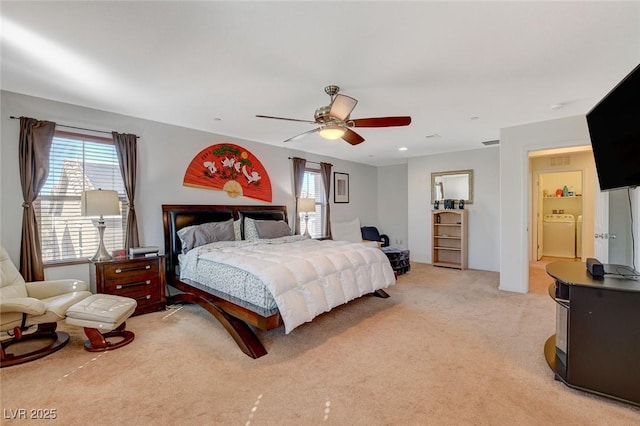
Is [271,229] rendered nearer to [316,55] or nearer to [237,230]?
[237,230]

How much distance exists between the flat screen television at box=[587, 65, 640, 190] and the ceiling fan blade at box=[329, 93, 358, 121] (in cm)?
183

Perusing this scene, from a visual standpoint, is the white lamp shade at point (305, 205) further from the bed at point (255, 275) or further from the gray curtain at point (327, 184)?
the bed at point (255, 275)

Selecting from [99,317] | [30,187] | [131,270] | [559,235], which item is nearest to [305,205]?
[131,270]

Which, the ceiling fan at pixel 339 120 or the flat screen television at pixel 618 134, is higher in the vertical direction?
the ceiling fan at pixel 339 120

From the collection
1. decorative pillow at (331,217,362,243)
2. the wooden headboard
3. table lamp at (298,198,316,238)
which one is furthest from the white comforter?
decorative pillow at (331,217,362,243)

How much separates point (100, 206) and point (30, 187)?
0.71 m

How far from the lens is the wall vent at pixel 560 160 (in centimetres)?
618

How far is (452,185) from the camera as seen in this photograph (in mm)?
6477

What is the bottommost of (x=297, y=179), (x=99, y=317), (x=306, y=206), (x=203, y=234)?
(x=99, y=317)

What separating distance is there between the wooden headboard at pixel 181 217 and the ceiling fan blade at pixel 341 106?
8.65 feet

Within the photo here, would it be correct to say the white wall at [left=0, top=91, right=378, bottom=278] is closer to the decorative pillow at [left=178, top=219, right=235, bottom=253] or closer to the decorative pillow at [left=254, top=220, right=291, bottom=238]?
the decorative pillow at [left=178, top=219, right=235, bottom=253]

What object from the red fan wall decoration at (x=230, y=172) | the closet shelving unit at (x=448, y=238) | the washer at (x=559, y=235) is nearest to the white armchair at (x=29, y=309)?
the red fan wall decoration at (x=230, y=172)

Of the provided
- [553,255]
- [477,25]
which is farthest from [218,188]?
[553,255]

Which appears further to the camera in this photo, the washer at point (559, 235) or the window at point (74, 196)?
the washer at point (559, 235)
